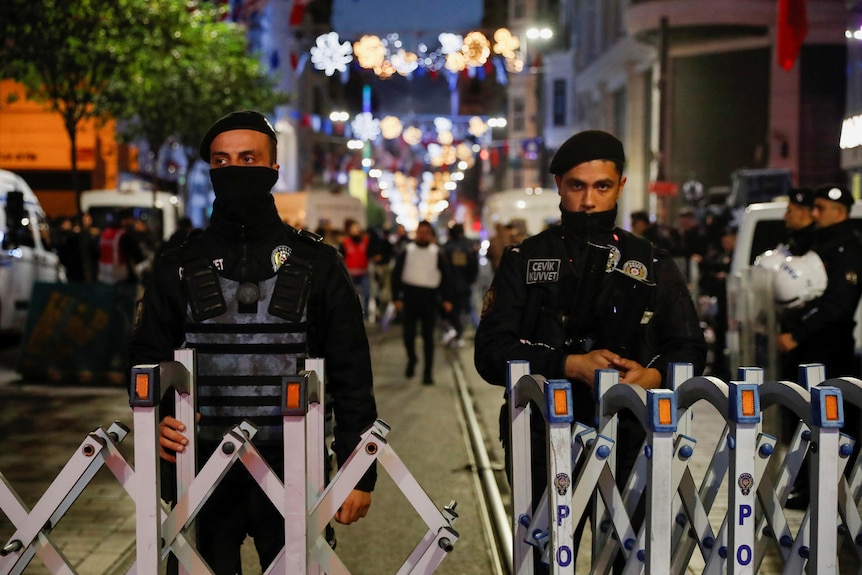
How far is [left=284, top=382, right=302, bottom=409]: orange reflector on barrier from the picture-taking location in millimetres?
3104

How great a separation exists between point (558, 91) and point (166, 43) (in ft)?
143

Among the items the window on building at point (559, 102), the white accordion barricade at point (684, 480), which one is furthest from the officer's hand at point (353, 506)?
the window on building at point (559, 102)

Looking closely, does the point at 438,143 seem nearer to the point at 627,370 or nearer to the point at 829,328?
the point at 829,328

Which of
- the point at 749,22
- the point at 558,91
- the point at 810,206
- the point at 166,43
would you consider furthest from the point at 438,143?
the point at 810,206

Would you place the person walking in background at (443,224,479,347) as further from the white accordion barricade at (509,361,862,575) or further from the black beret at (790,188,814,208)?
the white accordion barricade at (509,361,862,575)

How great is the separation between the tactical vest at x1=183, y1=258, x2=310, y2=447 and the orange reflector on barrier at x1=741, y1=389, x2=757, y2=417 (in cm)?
136

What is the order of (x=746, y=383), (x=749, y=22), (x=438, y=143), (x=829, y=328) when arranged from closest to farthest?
(x=746, y=383)
(x=829, y=328)
(x=749, y=22)
(x=438, y=143)

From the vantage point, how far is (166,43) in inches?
656

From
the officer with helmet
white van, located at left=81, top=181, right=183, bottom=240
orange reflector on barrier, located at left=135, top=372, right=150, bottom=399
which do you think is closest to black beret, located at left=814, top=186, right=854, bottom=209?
the officer with helmet

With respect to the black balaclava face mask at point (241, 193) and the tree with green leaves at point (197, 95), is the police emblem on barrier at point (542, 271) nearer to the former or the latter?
the black balaclava face mask at point (241, 193)

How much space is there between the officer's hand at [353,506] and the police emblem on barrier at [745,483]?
1.06 m

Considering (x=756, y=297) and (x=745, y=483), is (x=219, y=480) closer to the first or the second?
(x=745, y=483)

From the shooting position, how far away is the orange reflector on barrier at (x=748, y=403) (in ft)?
10.0

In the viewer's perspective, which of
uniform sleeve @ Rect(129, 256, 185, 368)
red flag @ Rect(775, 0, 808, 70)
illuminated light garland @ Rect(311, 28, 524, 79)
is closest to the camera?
uniform sleeve @ Rect(129, 256, 185, 368)
